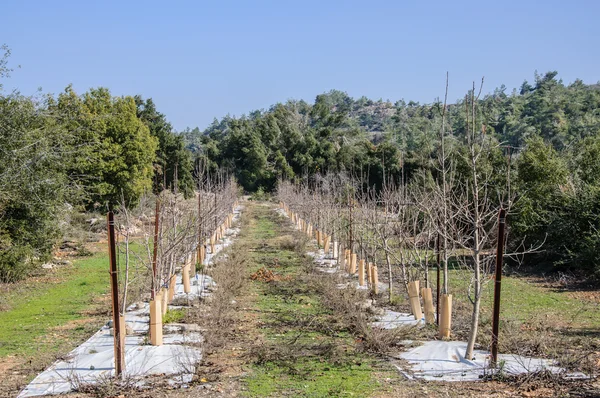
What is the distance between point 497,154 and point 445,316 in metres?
15.5

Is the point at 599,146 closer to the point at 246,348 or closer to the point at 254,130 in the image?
the point at 246,348

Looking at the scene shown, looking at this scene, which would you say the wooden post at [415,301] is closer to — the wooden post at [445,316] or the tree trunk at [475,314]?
the wooden post at [445,316]

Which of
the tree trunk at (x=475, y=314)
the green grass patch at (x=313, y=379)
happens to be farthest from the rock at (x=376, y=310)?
the tree trunk at (x=475, y=314)

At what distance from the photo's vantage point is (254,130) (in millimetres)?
60906

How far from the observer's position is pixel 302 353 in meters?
8.76

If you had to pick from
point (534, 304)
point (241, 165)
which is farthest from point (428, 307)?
point (241, 165)

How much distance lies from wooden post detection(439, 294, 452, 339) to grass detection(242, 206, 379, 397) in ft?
4.40

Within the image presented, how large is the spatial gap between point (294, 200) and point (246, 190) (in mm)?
21496

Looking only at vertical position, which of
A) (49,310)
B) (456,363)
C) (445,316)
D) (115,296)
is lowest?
(49,310)

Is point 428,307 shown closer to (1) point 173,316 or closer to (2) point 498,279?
(2) point 498,279

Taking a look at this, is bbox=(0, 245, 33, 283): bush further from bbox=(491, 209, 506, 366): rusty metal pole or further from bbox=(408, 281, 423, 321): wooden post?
bbox=(491, 209, 506, 366): rusty metal pole

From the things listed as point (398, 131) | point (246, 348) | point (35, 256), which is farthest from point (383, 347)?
point (398, 131)

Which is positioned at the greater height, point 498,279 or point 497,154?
point 497,154

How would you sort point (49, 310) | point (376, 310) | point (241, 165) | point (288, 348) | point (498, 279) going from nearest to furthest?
point (498, 279) < point (288, 348) < point (376, 310) < point (49, 310) < point (241, 165)
